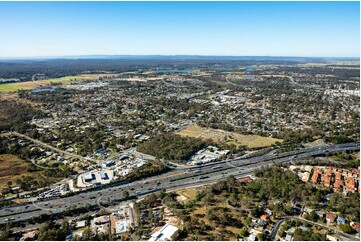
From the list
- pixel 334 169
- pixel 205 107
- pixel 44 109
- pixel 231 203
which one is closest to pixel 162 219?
pixel 231 203

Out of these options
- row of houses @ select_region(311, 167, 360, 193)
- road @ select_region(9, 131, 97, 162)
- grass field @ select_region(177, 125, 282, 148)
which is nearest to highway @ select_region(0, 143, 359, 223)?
row of houses @ select_region(311, 167, 360, 193)

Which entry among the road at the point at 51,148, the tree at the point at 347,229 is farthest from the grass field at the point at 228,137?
the tree at the point at 347,229

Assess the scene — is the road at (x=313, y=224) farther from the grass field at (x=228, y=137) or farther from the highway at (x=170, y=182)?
the grass field at (x=228, y=137)

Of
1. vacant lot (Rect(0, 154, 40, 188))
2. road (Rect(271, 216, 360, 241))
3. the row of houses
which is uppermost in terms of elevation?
the row of houses

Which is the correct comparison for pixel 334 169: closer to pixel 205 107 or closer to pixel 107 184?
pixel 107 184

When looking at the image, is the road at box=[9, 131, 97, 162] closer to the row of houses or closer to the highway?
the highway

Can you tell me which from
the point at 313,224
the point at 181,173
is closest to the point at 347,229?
the point at 313,224

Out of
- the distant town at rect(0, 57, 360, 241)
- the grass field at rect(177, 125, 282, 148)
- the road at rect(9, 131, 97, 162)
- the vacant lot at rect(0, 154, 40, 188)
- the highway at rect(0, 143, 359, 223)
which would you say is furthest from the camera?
the grass field at rect(177, 125, 282, 148)
